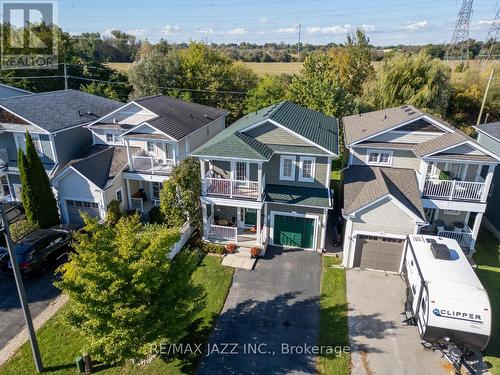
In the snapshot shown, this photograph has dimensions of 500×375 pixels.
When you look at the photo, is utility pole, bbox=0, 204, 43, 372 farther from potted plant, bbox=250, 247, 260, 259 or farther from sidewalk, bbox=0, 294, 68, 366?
potted plant, bbox=250, 247, 260, 259

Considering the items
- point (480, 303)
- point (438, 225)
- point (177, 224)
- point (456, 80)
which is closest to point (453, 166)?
point (438, 225)

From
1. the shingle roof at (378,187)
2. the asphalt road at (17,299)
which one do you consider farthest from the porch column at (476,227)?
the asphalt road at (17,299)

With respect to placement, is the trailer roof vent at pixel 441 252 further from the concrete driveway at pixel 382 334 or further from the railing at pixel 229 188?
the railing at pixel 229 188

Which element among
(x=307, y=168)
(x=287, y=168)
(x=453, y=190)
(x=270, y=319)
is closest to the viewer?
→ (x=270, y=319)

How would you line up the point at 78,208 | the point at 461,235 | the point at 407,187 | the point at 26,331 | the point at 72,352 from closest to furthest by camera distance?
the point at 72,352
the point at 26,331
the point at 407,187
the point at 461,235
the point at 78,208

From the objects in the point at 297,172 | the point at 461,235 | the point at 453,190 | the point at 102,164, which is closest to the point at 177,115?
the point at 102,164

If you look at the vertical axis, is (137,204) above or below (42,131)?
below

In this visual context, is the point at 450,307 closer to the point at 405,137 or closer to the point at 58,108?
the point at 405,137
